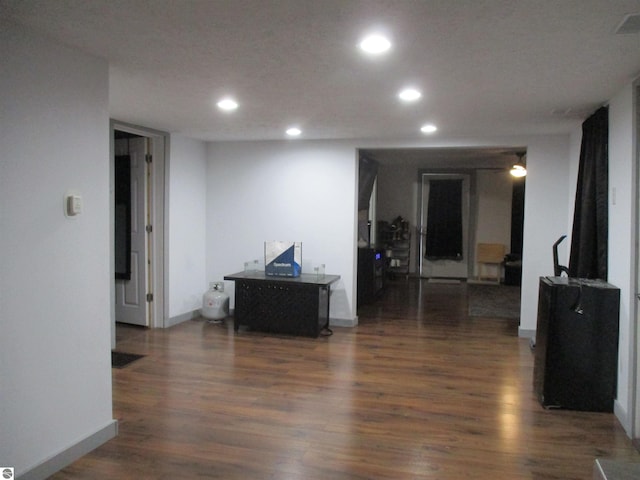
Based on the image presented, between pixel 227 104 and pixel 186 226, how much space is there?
2472mm

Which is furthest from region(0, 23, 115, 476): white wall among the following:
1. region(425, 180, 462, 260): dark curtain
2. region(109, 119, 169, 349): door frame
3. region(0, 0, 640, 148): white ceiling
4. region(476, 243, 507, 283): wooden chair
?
region(476, 243, 507, 283): wooden chair

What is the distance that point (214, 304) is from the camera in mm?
5898

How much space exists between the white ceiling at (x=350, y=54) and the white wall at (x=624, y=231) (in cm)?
27

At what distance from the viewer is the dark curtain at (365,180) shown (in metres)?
6.60

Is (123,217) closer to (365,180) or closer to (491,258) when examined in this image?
(365,180)

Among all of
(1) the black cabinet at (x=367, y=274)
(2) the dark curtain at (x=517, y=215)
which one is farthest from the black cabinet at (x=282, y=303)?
(2) the dark curtain at (x=517, y=215)

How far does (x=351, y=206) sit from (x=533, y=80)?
2987 mm

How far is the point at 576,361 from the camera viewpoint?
133 inches

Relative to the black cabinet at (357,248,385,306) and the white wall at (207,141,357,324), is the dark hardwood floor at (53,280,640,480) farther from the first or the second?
the black cabinet at (357,248,385,306)

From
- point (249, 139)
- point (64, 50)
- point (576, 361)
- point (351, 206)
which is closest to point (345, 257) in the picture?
point (351, 206)

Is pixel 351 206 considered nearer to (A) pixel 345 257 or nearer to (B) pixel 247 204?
(A) pixel 345 257

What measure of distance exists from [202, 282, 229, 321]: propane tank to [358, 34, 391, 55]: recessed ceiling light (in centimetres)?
413

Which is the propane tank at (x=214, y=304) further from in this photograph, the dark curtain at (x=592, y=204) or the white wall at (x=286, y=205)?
the dark curtain at (x=592, y=204)

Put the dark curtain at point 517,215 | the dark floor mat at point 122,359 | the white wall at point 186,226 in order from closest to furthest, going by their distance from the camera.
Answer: the dark floor mat at point 122,359 → the white wall at point 186,226 → the dark curtain at point 517,215
